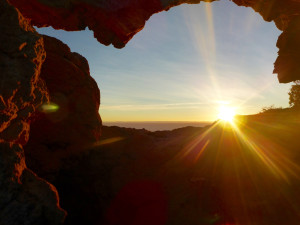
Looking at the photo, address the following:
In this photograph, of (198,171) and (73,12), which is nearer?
(73,12)

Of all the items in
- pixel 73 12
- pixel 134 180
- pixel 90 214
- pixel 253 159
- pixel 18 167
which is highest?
pixel 73 12

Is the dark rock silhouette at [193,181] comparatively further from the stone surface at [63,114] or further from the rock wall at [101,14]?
the rock wall at [101,14]

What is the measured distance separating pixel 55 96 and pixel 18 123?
15.6 ft

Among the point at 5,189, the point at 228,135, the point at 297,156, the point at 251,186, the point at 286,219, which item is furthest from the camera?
the point at 228,135

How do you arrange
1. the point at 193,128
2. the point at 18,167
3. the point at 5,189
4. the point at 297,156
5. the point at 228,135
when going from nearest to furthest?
1. the point at 5,189
2. the point at 18,167
3. the point at 297,156
4. the point at 228,135
5. the point at 193,128

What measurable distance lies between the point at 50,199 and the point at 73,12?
7.35 metres

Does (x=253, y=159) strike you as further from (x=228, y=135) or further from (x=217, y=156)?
(x=228, y=135)

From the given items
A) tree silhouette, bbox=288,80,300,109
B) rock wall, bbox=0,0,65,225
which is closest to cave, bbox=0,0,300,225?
rock wall, bbox=0,0,65,225

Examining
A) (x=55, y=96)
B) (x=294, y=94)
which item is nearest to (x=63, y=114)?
(x=55, y=96)

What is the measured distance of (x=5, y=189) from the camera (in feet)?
15.1

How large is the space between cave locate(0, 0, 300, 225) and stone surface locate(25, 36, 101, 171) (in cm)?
4

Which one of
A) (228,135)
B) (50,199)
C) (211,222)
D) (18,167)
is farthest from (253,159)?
(18,167)

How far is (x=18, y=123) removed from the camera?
18.6 feet

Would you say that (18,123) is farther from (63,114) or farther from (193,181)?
(193,181)
